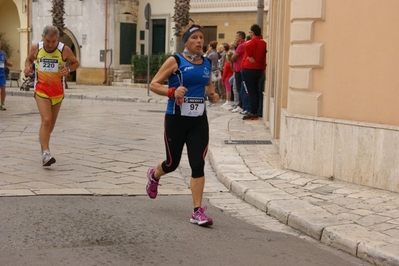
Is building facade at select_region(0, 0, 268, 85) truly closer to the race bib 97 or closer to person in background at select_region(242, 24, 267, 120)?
person in background at select_region(242, 24, 267, 120)

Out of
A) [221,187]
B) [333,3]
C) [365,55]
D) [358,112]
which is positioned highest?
[333,3]

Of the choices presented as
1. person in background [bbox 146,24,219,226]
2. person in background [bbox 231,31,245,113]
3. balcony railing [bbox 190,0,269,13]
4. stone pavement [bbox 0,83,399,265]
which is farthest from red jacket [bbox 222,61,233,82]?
person in background [bbox 146,24,219,226]

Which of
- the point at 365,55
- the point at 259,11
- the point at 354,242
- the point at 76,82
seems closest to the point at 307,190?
the point at 365,55

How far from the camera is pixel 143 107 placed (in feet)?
68.2

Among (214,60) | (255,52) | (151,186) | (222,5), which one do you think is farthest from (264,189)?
(222,5)

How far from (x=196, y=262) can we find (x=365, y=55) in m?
3.97

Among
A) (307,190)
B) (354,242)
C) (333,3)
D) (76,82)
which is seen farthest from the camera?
(76,82)

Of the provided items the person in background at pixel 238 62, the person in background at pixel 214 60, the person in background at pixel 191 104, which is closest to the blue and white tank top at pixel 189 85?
the person in background at pixel 191 104

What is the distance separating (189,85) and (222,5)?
23.4 metres

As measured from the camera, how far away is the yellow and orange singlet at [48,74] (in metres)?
9.44

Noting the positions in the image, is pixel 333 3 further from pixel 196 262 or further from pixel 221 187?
pixel 196 262

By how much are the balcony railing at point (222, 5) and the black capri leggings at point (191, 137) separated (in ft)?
72.3

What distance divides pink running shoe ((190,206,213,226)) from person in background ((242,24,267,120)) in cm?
883

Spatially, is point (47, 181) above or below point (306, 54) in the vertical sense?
below
